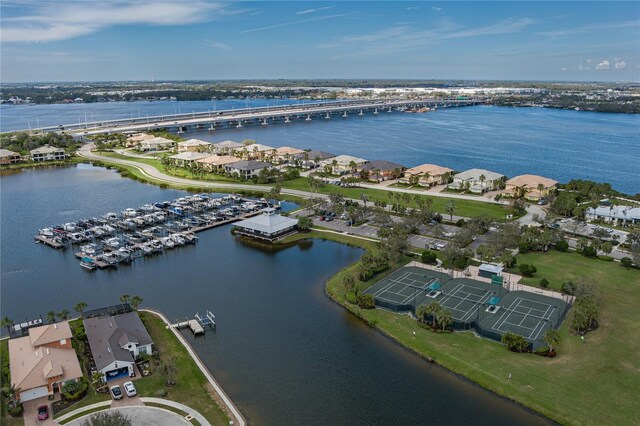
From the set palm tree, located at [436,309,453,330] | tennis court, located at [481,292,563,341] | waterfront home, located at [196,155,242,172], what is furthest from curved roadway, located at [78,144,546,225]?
palm tree, located at [436,309,453,330]

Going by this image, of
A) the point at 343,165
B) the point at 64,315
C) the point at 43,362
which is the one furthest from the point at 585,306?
the point at 343,165

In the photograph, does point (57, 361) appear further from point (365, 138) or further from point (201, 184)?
point (365, 138)

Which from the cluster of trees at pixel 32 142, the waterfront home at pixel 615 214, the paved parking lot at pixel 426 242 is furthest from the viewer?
the cluster of trees at pixel 32 142

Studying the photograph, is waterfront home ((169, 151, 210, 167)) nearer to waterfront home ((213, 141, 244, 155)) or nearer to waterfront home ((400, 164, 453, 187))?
waterfront home ((213, 141, 244, 155))

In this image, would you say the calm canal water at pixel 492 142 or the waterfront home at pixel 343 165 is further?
the calm canal water at pixel 492 142

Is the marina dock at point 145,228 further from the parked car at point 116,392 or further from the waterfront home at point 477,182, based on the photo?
the waterfront home at point 477,182

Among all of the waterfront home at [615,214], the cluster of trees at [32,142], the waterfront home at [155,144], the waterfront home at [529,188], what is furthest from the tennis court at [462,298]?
the cluster of trees at [32,142]
